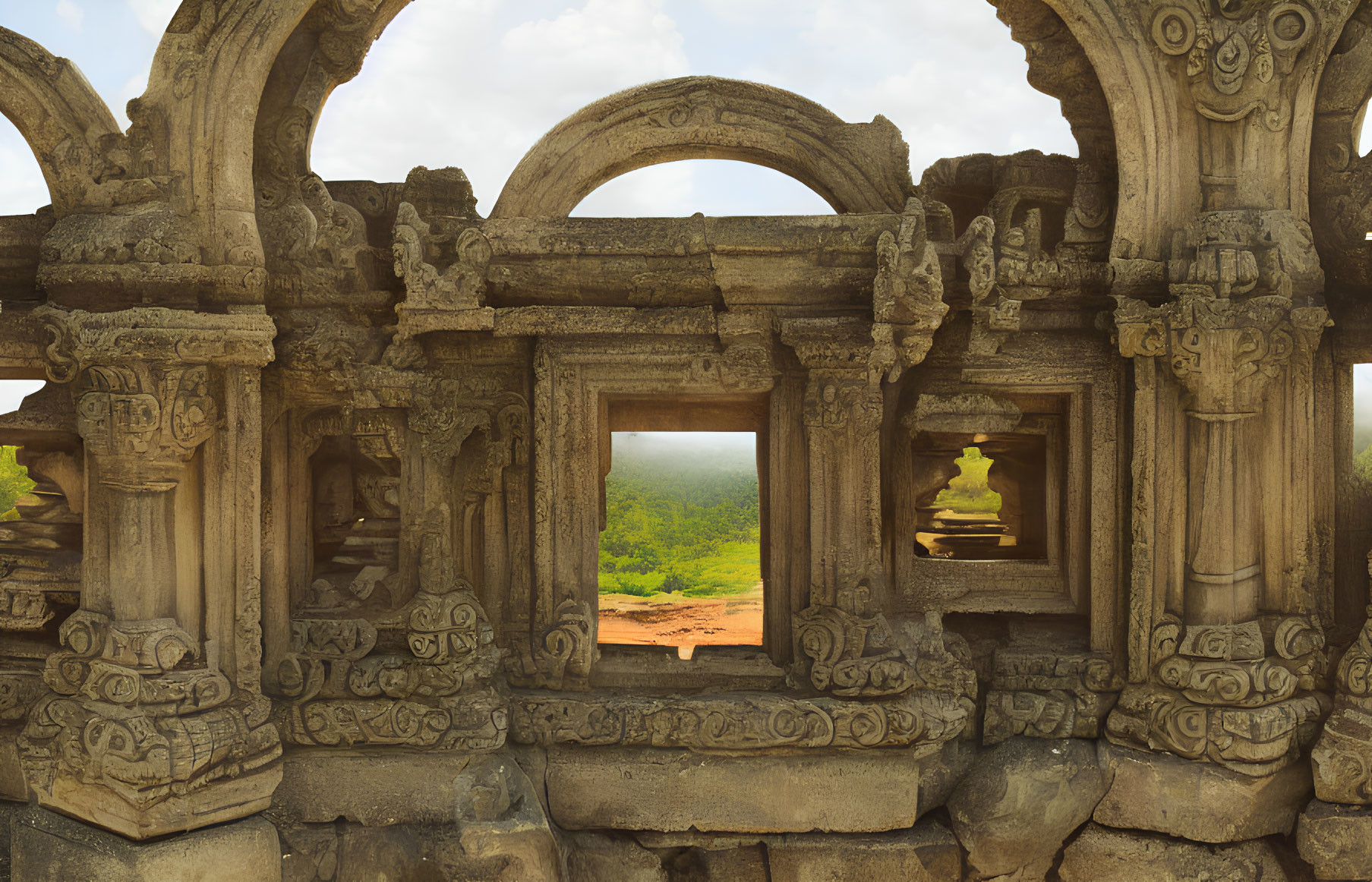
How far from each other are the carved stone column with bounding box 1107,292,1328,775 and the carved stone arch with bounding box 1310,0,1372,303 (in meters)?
0.45

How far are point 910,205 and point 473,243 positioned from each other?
1.96 metres

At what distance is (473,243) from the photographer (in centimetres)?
484

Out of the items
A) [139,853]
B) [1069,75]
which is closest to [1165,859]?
[1069,75]

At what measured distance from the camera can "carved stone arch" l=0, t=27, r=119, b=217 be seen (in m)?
4.74

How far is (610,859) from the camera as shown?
5.06 meters

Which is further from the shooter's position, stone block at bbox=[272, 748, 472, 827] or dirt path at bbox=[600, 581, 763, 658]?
dirt path at bbox=[600, 581, 763, 658]

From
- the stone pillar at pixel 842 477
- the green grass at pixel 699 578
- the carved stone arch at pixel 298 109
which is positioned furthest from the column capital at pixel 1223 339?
the green grass at pixel 699 578

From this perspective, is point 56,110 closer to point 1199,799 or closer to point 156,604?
point 156,604

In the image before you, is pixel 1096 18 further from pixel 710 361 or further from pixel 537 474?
pixel 537 474

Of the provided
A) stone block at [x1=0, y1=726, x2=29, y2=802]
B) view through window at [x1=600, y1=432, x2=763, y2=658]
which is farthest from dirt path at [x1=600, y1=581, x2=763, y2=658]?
stone block at [x1=0, y1=726, x2=29, y2=802]

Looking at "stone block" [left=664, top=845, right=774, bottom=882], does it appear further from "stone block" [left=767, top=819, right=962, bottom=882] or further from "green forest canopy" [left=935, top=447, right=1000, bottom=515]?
"green forest canopy" [left=935, top=447, right=1000, bottom=515]

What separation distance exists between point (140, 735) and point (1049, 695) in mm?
4033

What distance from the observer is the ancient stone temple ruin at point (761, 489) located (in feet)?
15.3

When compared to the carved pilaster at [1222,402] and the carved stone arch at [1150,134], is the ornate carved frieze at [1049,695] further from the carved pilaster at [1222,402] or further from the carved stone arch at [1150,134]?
the carved stone arch at [1150,134]
